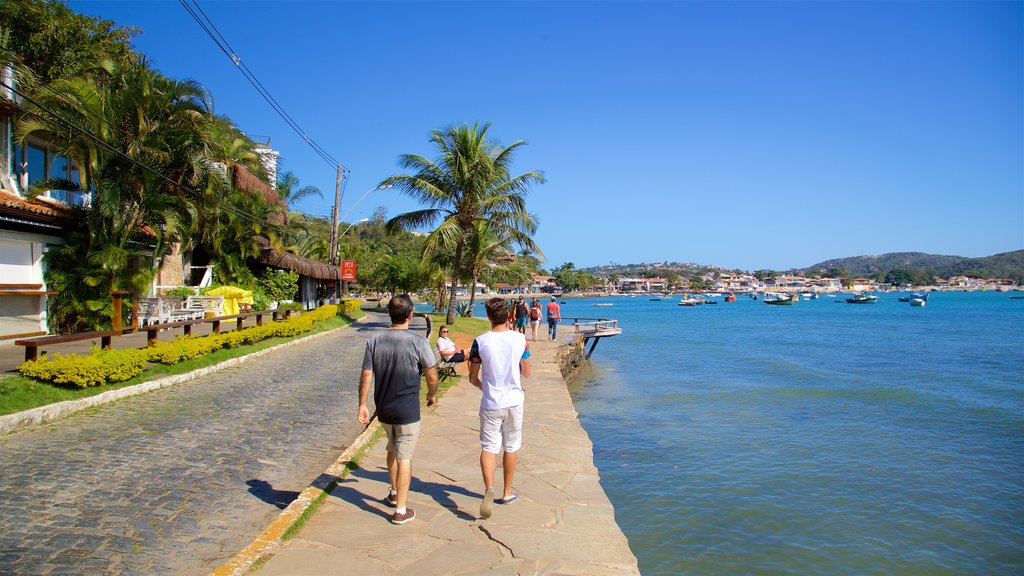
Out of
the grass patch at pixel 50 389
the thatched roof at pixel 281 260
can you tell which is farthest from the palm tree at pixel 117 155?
the thatched roof at pixel 281 260

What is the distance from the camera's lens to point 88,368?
29.4 feet

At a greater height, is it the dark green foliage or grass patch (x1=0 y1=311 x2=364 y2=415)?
the dark green foliage

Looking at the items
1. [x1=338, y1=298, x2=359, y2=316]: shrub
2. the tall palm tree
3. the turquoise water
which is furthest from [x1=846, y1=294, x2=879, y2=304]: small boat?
[x1=338, y1=298, x2=359, y2=316]: shrub

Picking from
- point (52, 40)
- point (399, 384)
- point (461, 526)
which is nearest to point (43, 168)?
point (52, 40)

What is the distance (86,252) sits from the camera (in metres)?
15.7

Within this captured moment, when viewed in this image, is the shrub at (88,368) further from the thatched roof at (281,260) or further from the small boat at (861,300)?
the small boat at (861,300)

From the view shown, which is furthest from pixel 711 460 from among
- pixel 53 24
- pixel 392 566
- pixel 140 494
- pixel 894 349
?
pixel 894 349

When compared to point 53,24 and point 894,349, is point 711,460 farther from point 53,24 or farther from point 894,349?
point 894,349

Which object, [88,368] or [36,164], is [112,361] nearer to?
[88,368]

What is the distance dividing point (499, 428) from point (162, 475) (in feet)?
11.7

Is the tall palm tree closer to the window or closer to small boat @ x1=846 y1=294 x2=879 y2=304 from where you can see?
the window

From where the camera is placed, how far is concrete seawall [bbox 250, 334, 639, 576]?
432 centimetres

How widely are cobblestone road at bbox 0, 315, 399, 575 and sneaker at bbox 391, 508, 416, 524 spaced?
3.67 feet

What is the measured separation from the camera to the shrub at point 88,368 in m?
8.55
